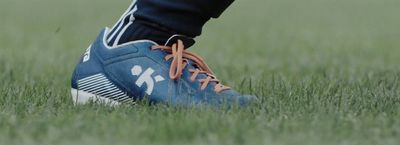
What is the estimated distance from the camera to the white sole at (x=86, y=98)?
313cm

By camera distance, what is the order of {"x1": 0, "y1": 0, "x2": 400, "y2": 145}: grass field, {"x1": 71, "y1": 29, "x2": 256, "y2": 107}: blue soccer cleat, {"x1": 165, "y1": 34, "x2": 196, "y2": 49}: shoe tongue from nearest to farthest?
{"x1": 0, "y1": 0, "x2": 400, "y2": 145}: grass field, {"x1": 71, "y1": 29, "x2": 256, "y2": 107}: blue soccer cleat, {"x1": 165, "y1": 34, "x2": 196, "y2": 49}: shoe tongue

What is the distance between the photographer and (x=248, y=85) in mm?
3893

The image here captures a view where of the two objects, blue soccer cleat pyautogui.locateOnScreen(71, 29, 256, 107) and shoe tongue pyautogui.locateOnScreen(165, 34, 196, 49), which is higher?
shoe tongue pyautogui.locateOnScreen(165, 34, 196, 49)

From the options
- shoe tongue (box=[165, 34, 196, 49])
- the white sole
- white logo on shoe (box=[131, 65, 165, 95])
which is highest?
shoe tongue (box=[165, 34, 196, 49])

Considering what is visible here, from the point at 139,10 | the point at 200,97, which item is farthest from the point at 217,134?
the point at 139,10

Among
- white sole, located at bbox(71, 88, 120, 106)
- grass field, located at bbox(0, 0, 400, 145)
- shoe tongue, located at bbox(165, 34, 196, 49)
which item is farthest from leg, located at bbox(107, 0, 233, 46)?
grass field, located at bbox(0, 0, 400, 145)

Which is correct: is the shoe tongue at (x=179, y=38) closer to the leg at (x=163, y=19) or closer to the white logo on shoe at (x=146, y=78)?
the leg at (x=163, y=19)

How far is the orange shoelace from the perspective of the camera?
3072mm

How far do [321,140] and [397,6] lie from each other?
10.8 m

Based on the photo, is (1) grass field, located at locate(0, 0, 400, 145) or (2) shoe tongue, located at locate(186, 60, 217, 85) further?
(2) shoe tongue, located at locate(186, 60, 217, 85)

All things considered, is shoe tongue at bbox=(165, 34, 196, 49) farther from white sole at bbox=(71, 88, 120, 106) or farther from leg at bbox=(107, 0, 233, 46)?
white sole at bbox=(71, 88, 120, 106)

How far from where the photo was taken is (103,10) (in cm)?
1214

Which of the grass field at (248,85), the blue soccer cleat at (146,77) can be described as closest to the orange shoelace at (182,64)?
the blue soccer cleat at (146,77)

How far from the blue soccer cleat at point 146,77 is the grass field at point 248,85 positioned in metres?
0.09
